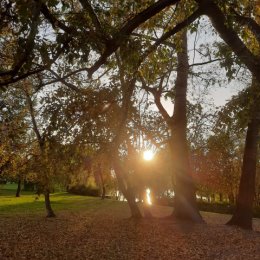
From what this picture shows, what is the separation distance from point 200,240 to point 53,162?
6389mm

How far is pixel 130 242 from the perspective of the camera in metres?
15.6

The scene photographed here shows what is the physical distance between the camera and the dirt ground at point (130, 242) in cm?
1335

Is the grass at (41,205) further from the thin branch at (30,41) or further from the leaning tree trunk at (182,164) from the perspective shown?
the thin branch at (30,41)

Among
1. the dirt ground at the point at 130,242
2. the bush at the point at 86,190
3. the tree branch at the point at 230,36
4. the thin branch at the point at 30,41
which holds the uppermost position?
the bush at the point at 86,190

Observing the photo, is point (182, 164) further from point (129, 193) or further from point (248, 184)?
point (129, 193)

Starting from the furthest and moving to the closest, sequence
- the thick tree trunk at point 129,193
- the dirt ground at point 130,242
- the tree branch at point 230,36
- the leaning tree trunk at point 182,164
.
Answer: the thick tree trunk at point 129,193
the leaning tree trunk at point 182,164
the dirt ground at point 130,242
the tree branch at point 230,36

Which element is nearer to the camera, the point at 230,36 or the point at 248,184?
the point at 230,36

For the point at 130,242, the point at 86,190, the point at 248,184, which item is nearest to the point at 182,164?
the point at 248,184

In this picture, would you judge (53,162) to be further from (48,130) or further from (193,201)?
(193,201)

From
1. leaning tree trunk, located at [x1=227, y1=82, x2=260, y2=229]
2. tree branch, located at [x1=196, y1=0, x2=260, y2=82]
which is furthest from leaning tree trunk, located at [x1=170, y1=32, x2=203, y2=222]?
tree branch, located at [x1=196, y1=0, x2=260, y2=82]

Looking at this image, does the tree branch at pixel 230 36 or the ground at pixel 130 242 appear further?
the ground at pixel 130 242

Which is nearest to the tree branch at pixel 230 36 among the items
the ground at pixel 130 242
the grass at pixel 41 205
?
the ground at pixel 130 242

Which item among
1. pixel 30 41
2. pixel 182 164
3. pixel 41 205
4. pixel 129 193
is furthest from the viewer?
pixel 41 205

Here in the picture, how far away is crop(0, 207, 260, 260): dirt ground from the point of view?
13.4 meters
